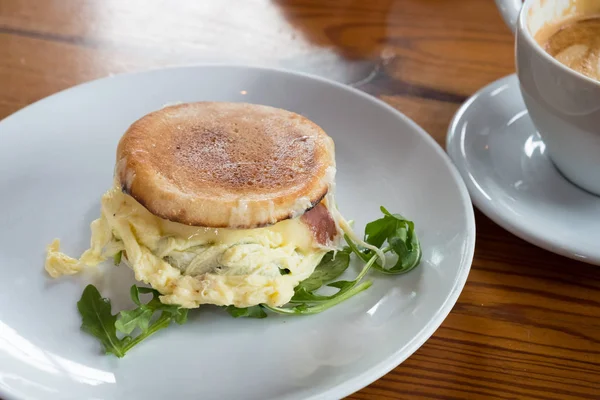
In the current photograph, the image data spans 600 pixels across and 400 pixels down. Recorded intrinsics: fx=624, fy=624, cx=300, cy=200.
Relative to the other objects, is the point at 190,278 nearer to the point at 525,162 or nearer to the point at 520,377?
the point at 520,377

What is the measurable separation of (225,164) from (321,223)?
31 cm

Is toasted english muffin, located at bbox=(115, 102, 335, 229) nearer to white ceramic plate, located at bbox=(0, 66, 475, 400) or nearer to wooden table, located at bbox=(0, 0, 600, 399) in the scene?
white ceramic plate, located at bbox=(0, 66, 475, 400)

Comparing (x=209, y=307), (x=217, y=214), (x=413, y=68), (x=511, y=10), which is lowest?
(x=209, y=307)

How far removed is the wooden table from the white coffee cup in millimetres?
339

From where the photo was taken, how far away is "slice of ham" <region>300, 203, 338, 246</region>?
5.52 ft

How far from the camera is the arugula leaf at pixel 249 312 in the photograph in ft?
5.11

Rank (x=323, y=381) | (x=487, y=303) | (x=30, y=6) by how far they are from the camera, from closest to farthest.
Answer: (x=323, y=381) < (x=487, y=303) < (x=30, y=6)

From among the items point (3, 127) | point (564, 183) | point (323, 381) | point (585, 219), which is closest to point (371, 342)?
point (323, 381)

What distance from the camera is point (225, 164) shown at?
1.67 metres

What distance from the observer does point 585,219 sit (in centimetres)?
194

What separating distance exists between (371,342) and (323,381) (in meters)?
0.19

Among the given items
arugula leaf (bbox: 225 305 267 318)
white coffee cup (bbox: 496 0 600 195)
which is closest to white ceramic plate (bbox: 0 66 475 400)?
arugula leaf (bbox: 225 305 267 318)

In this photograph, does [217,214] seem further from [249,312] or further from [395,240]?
[395,240]

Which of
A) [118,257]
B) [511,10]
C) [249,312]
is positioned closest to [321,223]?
[249,312]
